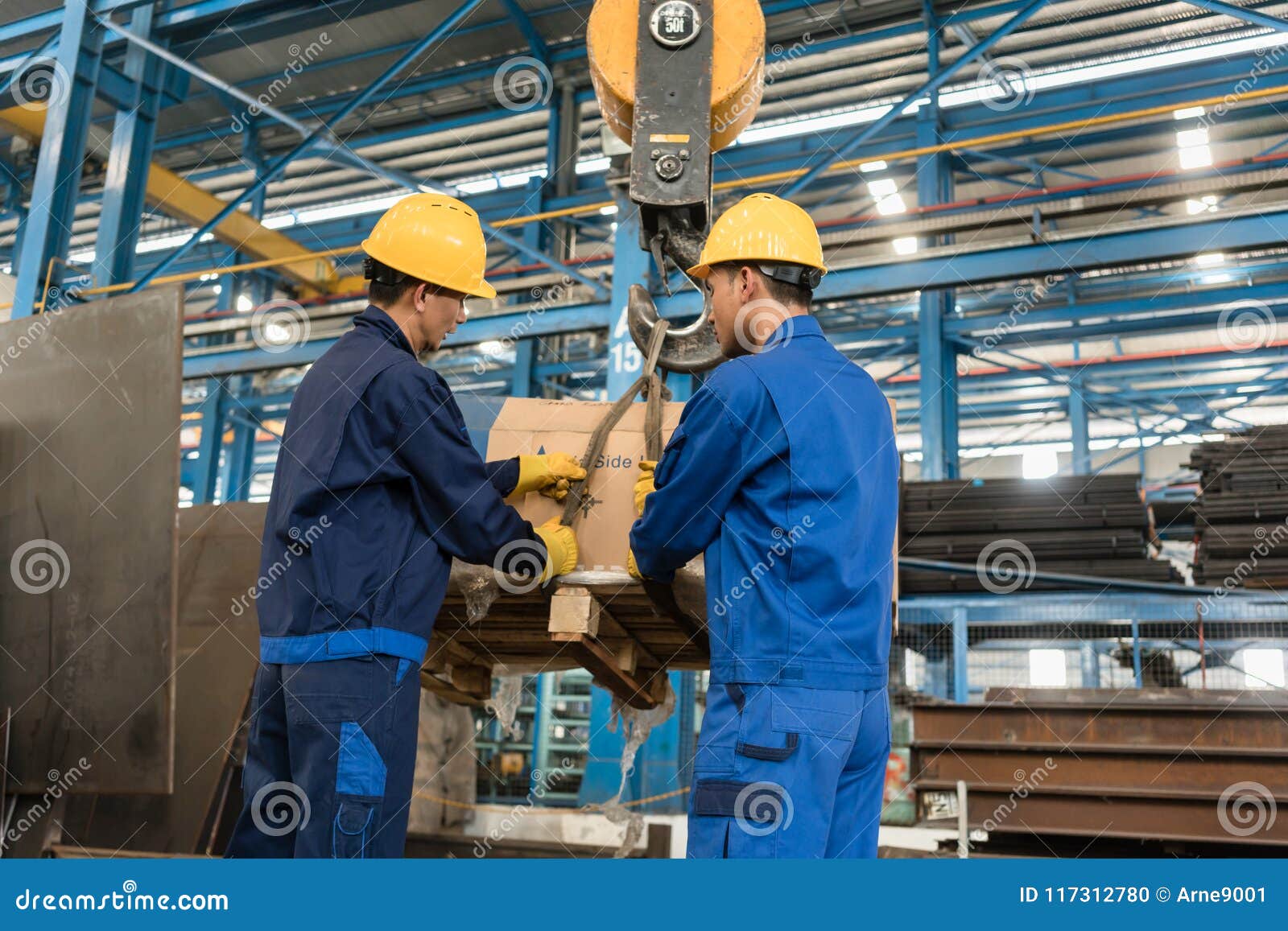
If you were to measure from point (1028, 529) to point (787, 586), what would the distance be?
24.1 ft

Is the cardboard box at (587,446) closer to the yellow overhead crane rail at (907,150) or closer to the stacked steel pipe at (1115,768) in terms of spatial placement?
the yellow overhead crane rail at (907,150)

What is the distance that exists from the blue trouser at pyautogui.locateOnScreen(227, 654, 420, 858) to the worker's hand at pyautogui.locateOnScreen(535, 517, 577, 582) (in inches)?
18.2

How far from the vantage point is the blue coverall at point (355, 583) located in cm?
235

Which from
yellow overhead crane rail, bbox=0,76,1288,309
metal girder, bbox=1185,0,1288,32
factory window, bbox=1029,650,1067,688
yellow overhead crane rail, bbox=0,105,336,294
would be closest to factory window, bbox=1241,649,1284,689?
factory window, bbox=1029,650,1067,688

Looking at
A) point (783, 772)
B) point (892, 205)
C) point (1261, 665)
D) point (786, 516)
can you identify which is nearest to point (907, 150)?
point (892, 205)

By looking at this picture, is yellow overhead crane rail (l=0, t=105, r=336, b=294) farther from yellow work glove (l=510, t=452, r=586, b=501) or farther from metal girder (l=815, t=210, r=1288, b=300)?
yellow work glove (l=510, t=452, r=586, b=501)

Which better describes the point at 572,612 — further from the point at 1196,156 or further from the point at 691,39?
A: the point at 1196,156

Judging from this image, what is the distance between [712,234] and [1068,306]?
12317 mm

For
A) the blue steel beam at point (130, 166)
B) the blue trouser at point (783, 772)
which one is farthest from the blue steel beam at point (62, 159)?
the blue trouser at point (783, 772)

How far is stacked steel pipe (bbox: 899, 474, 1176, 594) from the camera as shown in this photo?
28.7 feet

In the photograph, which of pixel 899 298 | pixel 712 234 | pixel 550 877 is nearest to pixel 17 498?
pixel 712 234

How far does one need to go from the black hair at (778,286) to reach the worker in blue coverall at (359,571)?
74 centimetres

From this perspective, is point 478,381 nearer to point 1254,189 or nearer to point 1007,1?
point 1007,1

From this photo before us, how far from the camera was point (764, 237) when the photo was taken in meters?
2.67
